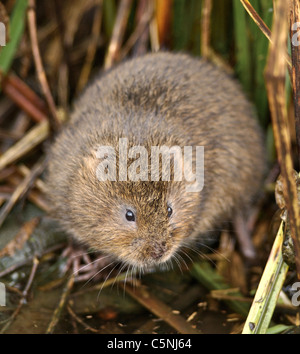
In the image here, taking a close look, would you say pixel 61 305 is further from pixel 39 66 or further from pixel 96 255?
pixel 39 66

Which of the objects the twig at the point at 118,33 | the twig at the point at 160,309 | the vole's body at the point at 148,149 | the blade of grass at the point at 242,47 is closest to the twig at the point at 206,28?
the blade of grass at the point at 242,47

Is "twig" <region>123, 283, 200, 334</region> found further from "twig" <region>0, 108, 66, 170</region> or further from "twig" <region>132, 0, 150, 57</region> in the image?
"twig" <region>132, 0, 150, 57</region>

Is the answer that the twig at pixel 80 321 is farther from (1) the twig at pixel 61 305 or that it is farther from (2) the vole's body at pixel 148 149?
(2) the vole's body at pixel 148 149

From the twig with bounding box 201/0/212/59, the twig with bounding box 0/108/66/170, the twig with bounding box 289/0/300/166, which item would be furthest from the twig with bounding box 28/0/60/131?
the twig with bounding box 289/0/300/166

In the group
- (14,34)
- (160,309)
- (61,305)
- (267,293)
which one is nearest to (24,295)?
(61,305)

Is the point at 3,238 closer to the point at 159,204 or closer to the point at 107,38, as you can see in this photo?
the point at 159,204
